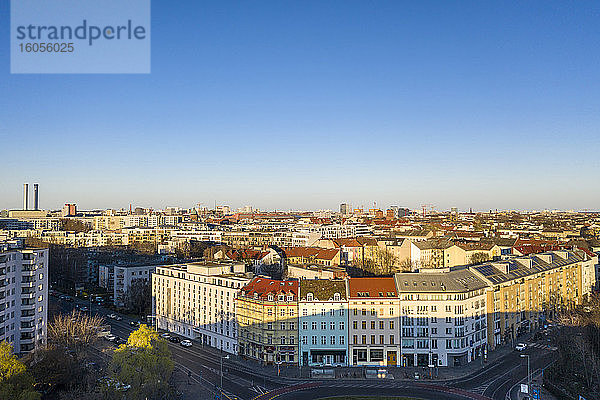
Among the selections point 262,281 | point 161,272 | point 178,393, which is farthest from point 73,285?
point 178,393

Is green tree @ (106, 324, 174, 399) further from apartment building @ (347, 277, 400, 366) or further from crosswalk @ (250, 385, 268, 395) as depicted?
apartment building @ (347, 277, 400, 366)

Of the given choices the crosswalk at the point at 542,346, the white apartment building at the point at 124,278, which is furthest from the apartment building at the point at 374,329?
the white apartment building at the point at 124,278

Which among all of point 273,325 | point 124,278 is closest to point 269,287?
point 273,325

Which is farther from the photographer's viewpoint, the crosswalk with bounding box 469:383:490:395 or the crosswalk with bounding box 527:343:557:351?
the crosswalk with bounding box 527:343:557:351

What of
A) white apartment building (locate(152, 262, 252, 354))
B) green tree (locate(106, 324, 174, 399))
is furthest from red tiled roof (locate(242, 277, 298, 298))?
green tree (locate(106, 324, 174, 399))

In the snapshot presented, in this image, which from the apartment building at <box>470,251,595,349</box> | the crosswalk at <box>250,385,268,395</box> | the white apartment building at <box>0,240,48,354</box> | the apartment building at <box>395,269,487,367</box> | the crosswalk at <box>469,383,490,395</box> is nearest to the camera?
the crosswalk at <box>250,385,268,395</box>

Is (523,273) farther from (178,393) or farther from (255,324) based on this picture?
(178,393)

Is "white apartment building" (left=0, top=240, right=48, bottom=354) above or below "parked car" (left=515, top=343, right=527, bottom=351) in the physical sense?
above
